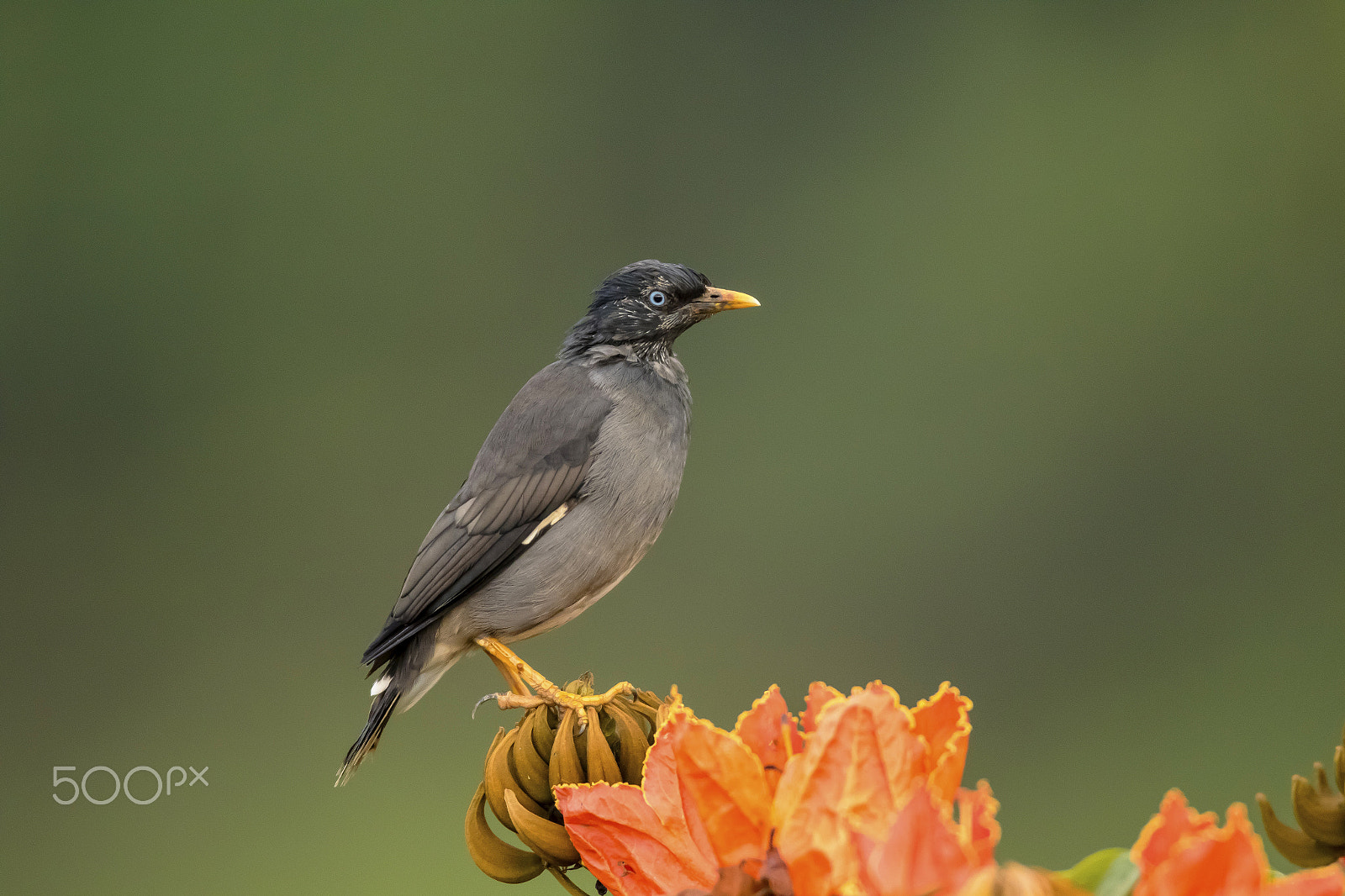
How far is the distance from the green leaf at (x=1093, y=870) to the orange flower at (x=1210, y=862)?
64mm

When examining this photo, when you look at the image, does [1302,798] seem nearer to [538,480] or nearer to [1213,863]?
[1213,863]

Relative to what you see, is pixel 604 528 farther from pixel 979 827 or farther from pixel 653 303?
pixel 979 827

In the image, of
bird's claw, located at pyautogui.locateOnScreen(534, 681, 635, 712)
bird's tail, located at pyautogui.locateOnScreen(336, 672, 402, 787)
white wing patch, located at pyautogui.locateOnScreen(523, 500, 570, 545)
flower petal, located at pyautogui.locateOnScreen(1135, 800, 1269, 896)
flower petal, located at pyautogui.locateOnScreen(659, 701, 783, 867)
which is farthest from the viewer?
white wing patch, located at pyautogui.locateOnScreen(523, 500, 570, 545)

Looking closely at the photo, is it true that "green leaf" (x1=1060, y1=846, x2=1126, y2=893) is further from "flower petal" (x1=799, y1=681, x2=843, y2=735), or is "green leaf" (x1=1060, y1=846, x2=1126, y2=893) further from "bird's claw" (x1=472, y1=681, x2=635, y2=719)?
"bird's claw" (x1=472, y1=681, x2=635, y2=719)

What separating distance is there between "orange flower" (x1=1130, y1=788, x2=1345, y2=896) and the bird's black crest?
3.32 feet

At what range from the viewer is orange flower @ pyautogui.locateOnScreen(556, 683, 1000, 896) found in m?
0.34

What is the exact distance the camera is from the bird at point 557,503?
1.19 metres

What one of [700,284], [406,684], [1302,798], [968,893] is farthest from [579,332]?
[968,893]

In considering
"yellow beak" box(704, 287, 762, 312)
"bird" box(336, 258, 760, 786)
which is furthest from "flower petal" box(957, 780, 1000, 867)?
"yellow beak" box(704, 287, 762, 312)

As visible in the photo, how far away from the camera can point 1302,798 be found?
1.70 ft

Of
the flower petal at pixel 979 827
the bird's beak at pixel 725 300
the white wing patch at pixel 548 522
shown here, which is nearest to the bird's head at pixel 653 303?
the bird's beak at pixel 725 300

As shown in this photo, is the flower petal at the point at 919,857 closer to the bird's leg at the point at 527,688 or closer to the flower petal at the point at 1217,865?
the flower petal at the point at 1217,865

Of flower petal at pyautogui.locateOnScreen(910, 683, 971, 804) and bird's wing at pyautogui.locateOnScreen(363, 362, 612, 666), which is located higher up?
flower petal at pyautogui.locateOnScreen(910, 683, 971, 804)

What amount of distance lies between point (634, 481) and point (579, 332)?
0.78ft
